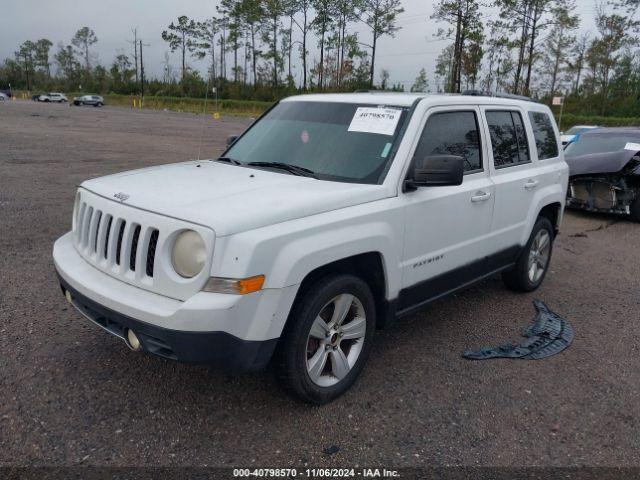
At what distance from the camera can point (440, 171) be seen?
340 centimetres

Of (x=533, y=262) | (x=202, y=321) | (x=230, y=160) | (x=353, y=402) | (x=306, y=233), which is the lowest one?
(x=353, y=402)

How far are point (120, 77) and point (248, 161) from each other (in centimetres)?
9792

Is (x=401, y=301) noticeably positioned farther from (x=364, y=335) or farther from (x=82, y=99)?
(x=82, y=99)

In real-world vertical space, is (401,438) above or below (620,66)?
below

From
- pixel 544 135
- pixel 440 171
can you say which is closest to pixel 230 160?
pixel 440 171

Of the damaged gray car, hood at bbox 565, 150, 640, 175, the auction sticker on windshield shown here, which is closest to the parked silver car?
the damaged gray car

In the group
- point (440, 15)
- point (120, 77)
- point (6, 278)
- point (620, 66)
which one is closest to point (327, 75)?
point (440, 15)

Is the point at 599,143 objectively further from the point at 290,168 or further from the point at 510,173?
the point at 290,168

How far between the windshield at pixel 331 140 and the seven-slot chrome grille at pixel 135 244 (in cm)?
118

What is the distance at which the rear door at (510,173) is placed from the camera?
15.0 feet

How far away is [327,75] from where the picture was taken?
65062 mm

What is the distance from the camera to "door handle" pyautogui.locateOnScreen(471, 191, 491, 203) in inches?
166

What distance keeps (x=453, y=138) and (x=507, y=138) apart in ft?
2.94

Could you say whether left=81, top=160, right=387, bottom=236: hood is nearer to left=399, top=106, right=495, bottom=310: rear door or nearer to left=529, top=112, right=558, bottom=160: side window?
left=399, top=106, right=495, bottom=310: rear door
